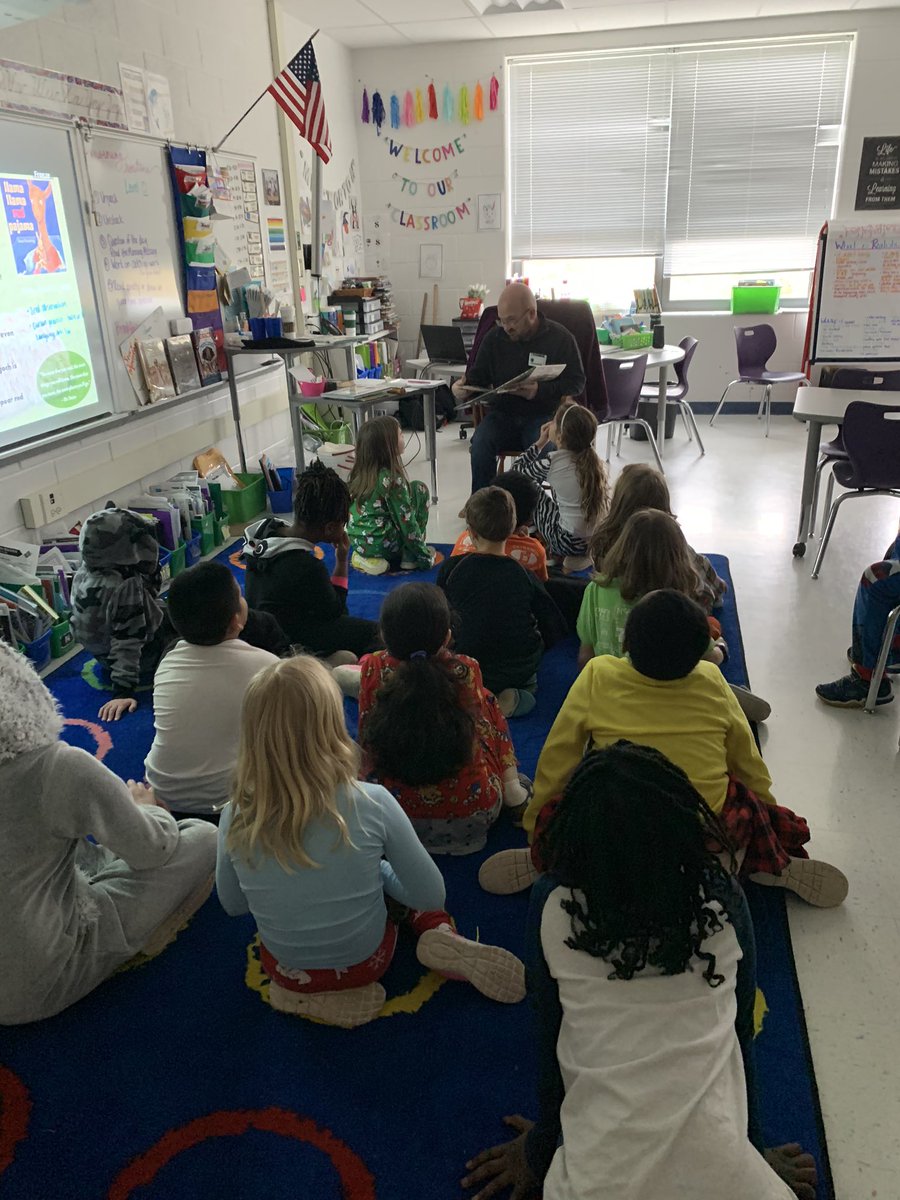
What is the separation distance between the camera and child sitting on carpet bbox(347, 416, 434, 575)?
12.8 ft

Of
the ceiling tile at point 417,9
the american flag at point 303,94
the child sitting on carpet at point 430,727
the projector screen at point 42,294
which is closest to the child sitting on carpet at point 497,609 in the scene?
the child sitting on carpet at point 430,727

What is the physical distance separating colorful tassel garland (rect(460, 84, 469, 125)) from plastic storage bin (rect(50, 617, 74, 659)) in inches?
218

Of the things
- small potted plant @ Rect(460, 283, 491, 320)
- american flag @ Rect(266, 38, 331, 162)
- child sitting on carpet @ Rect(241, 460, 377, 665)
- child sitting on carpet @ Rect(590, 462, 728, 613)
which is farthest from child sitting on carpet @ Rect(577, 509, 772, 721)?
small potted plant @ Rect(460, 283, 491, 320)

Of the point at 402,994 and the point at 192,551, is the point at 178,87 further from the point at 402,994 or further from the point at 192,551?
the point at 402,994

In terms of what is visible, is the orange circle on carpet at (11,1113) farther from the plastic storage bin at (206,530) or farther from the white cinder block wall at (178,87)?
the plastic storage bin at (206,530)

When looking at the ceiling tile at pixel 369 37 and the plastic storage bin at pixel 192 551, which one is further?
the ceiling tile at pixel 369 37

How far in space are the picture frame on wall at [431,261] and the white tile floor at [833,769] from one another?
2810 mm

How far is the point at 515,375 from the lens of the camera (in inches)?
183

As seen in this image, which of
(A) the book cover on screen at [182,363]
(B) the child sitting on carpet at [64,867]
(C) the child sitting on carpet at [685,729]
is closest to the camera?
(B) the child sitting on carpet at [64,867]

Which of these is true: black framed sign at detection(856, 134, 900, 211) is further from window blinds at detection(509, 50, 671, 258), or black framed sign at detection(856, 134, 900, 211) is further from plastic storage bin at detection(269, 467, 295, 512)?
plastic storage bin at detection(269, 467, 295, 512)

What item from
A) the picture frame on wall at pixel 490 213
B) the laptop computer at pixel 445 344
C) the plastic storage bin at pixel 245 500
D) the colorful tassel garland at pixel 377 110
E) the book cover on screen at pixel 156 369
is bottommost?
the plastic storage bin at pixel 245 500

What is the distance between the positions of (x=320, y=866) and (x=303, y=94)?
15.2 ft

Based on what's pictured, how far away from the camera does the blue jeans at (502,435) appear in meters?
4.62

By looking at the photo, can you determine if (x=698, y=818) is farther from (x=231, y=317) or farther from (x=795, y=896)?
(x=231, y=317)
